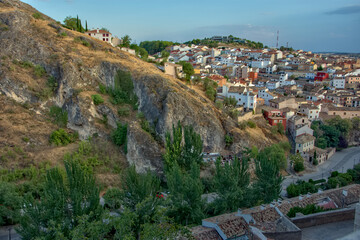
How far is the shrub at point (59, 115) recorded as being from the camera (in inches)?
1140

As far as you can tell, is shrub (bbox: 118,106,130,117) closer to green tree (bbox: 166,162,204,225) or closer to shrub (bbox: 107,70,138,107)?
shrub (bbox: 107,70,138,107)

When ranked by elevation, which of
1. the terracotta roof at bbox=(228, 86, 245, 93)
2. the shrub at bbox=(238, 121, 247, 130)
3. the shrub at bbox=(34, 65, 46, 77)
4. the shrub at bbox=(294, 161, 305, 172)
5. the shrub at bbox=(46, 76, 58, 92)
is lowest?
the shrub at bbox=(294, 161, 305, 172)

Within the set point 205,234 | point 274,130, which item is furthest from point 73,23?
point 205,234

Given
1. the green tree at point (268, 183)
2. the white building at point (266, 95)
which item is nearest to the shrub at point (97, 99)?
the green tree at point (268, 183)

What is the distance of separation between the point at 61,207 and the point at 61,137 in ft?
45.0

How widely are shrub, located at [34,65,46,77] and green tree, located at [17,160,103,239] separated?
1894 cm

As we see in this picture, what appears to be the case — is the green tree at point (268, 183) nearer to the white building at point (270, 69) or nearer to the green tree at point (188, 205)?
the green tree at point (188, 205)

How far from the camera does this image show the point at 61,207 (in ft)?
48.0

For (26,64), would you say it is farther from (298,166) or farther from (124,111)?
(298,166)

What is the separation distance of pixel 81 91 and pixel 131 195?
54.9 feet

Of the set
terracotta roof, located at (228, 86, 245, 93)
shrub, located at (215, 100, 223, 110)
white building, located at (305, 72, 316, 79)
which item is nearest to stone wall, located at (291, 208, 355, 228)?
shrub, located at (215, 100, 223, 110)

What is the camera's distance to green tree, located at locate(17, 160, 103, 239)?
1419 centimetres

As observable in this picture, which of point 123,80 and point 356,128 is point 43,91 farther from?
point 356,128

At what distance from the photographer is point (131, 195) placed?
54.4 feet
